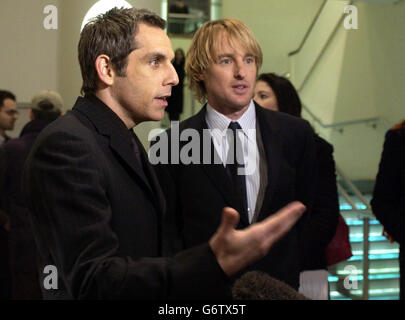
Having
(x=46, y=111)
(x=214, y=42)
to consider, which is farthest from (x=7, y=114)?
(x=214, y=42)

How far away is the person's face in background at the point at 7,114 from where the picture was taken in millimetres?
3211

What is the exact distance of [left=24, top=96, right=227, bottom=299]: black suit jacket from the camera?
0.91 meters

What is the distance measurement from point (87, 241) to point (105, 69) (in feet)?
1.58

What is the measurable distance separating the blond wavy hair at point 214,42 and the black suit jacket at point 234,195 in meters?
0.16

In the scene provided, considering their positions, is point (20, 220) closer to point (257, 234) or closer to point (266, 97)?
point (266, 97)

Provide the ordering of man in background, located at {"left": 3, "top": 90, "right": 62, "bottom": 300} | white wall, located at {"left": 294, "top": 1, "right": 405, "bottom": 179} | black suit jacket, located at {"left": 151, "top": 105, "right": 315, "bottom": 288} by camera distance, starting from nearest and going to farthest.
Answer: black suit jacket, located at {"left": 151, "top": 105, "right": 315, "bottom": 288}, man in background, located at {"left": 3, "top": 90, "right": 62, "bottom": 300}, white wall, located at {"left": 294, "top": 1, "right": 405, "bottom": 179}

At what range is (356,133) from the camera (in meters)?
7.66

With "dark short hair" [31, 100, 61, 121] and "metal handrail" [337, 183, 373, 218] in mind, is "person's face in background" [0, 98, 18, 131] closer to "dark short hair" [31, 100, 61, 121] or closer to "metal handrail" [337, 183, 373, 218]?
"dark short hair" [31, 100, 61, 121]

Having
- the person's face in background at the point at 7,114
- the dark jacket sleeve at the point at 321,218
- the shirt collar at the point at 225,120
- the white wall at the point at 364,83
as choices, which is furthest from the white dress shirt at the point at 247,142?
the white wall at the point at 364,83

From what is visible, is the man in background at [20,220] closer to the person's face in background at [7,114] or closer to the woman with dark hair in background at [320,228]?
the person's face in background at [7,114]

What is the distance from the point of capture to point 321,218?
2.07 m

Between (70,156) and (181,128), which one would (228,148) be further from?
(70,156)

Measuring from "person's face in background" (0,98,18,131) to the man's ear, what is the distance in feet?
7.17

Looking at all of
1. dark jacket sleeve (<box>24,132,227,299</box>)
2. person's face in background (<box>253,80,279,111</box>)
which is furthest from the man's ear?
person's face in background (<box>253,80,279,111</box>)
